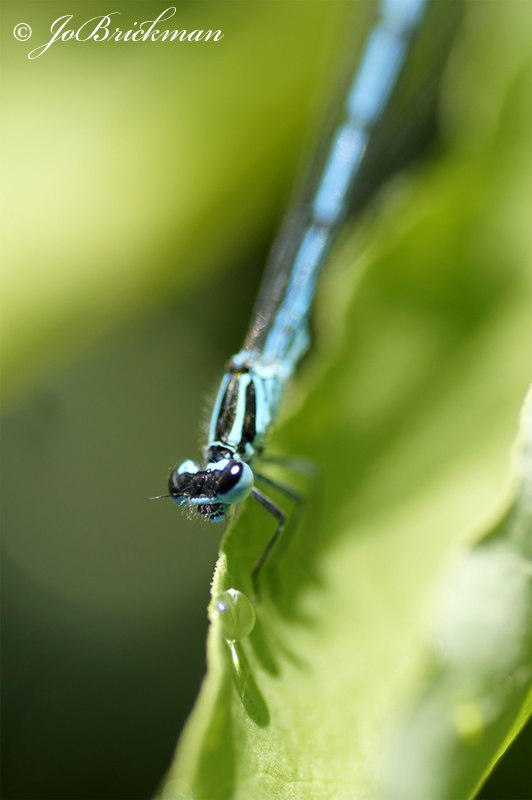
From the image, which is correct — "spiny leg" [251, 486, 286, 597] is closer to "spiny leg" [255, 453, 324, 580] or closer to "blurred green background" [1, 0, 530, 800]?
Result: "spiny leg" [255, 453, 324, 580]

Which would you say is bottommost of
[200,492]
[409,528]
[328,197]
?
[200,492]

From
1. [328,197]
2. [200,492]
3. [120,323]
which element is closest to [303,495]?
[200,492]

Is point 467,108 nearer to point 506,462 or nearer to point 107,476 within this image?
point 506,462

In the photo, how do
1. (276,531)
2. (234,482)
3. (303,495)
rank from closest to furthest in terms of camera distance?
(276,531) → (303,495) → (234,482)

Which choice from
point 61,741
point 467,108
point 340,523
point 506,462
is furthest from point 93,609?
point 467,108

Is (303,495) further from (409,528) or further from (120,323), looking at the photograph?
(120,323)

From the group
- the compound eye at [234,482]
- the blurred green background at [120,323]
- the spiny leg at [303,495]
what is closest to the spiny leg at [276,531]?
the spiny leg at [303,495]

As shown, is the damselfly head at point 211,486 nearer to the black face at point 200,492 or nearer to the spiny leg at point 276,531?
the black face at point 200,492
